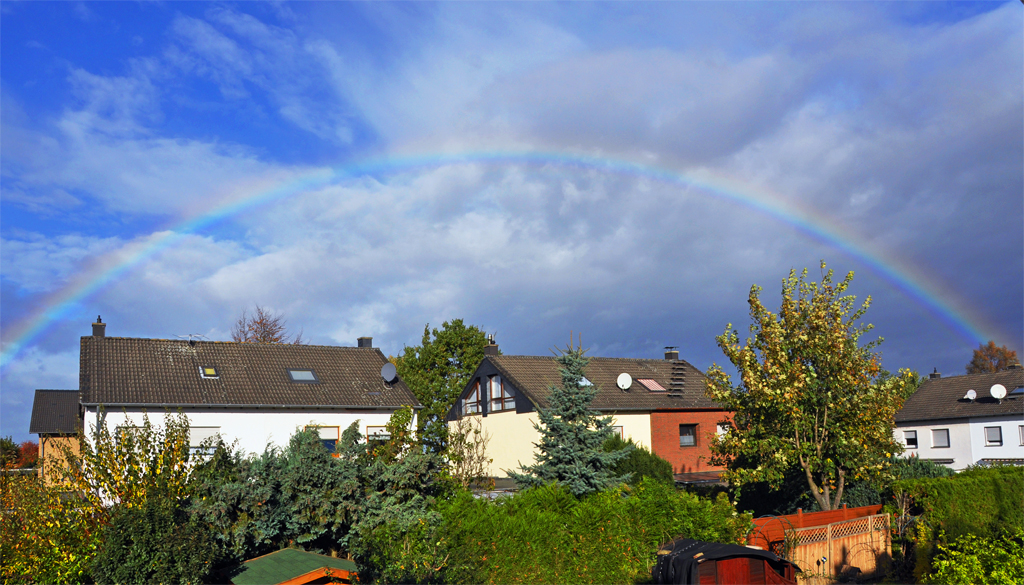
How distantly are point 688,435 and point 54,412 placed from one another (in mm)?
36521

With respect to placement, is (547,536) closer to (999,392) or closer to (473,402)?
(473,402)

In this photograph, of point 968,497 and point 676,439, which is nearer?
point 968,497

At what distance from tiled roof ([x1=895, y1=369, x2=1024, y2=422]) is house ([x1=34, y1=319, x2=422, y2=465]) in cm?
2903

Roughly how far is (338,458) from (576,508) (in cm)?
502

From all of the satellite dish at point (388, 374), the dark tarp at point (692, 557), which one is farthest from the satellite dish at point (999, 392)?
the dark tarp at point (692, 557)

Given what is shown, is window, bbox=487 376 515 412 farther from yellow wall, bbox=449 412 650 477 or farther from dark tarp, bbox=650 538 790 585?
dark tarp, bbox=650 538 790 585

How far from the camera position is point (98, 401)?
23.1 meters

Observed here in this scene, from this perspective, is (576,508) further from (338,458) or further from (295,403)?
(295,403)

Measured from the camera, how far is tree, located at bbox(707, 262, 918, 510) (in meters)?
15.6

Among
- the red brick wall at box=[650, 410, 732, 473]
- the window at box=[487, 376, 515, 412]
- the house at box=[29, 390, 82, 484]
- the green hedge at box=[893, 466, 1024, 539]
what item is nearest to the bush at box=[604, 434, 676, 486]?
the green hedge at box=[893, 466, 1024, 539]

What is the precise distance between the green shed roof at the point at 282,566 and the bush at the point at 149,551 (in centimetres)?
88

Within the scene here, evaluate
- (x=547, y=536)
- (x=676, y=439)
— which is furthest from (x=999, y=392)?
(x=547, y=536)

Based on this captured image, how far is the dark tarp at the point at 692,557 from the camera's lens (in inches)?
428

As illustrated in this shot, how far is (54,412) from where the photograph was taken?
42.0 m
